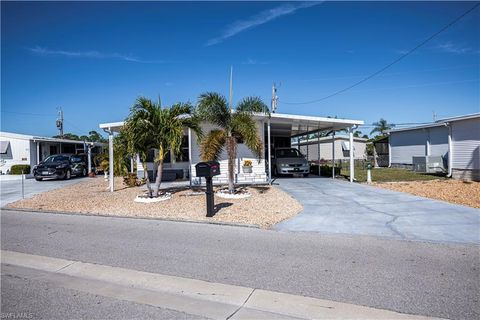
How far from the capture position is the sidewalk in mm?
3320

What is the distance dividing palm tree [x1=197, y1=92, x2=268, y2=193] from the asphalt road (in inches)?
162

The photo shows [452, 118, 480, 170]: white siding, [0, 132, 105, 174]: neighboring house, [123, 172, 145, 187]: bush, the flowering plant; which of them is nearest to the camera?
the flowering plant

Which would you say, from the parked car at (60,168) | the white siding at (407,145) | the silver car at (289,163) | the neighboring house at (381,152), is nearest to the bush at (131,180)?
the parked car at (60,168)

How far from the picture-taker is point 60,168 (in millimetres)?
20578

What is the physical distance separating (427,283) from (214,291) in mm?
2676

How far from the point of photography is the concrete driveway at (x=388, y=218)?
633cm

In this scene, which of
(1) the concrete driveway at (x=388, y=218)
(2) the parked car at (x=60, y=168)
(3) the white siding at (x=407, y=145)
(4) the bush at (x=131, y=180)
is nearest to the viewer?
(1) the concrete driveway at (x=388, y=218)

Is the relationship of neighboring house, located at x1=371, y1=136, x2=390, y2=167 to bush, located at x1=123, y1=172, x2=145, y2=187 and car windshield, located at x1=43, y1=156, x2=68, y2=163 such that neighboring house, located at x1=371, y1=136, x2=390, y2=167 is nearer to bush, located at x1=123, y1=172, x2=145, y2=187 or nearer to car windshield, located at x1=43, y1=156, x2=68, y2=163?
bush, located at x1=123, y1=172, x2=145, y2=187

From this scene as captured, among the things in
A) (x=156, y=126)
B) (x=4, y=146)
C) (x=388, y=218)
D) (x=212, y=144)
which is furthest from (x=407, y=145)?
(x=4, y=146)

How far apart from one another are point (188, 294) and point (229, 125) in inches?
310

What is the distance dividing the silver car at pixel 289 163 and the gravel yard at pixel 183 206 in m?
5.47

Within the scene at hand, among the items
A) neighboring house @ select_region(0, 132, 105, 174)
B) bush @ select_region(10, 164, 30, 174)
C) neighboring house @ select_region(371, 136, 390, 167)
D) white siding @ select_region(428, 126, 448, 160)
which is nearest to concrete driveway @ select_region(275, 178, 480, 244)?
white siding @ select_region(428, 126, 448, 160)

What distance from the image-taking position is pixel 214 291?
3.88 m

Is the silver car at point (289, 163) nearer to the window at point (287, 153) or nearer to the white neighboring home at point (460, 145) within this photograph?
the window at point (287, 153)
